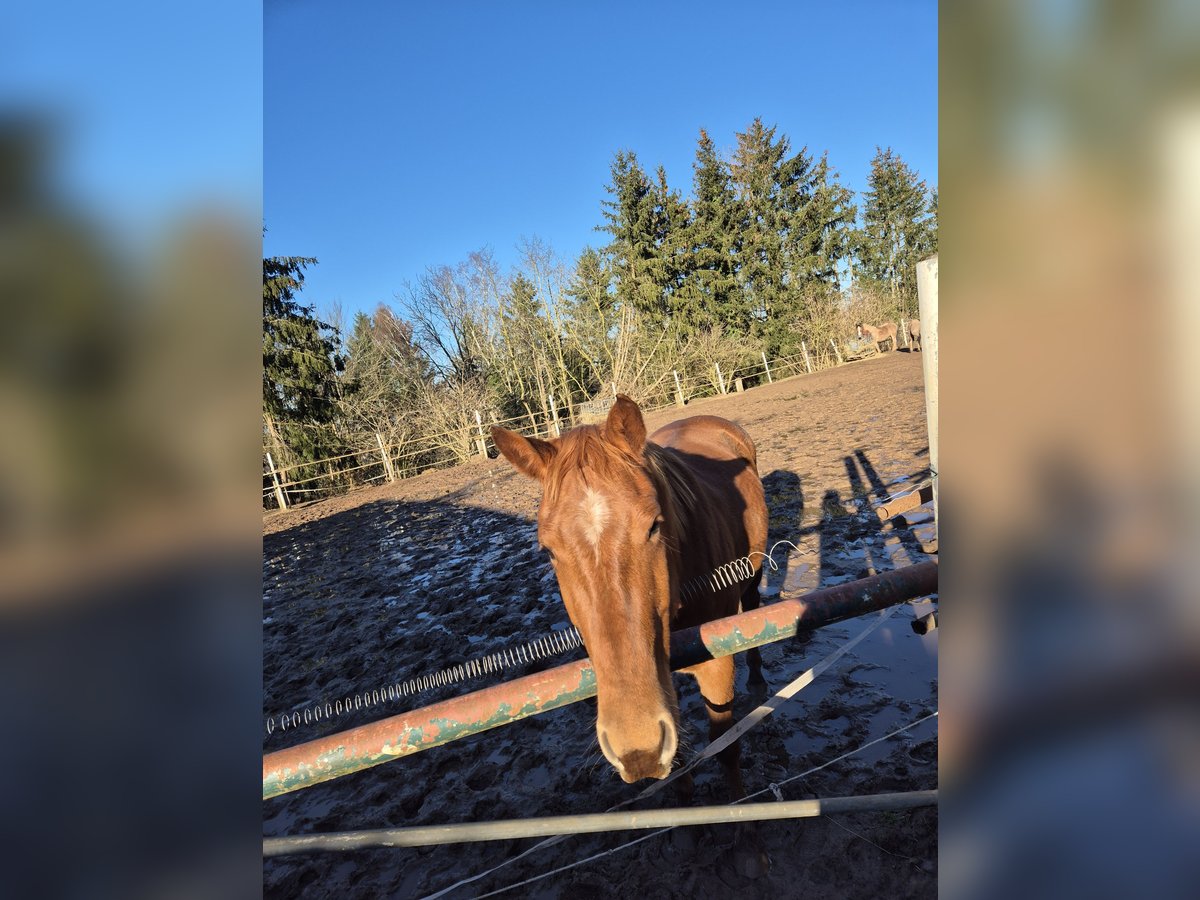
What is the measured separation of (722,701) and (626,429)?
1424 mm

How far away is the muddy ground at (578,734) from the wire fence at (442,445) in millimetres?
7224

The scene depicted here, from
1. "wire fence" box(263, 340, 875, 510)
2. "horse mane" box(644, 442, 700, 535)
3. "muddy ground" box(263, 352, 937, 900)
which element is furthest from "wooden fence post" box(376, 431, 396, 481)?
"horse mane" box(644, 442, 700, 535)

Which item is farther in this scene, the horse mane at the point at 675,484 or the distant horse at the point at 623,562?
the horse mane at the point at 675,484

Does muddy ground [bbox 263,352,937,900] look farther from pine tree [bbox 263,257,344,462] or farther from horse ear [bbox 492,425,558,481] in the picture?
pine tree [bbox 263,257,344,462]

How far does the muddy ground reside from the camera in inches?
101

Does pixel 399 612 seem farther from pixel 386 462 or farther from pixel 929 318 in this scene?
pixel 386 462

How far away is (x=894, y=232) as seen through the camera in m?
31.9

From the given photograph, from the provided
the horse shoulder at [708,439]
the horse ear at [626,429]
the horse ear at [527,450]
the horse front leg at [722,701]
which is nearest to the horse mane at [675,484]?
the horse ear at [626,429]

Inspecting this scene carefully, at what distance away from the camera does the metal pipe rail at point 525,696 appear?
4.47 ft

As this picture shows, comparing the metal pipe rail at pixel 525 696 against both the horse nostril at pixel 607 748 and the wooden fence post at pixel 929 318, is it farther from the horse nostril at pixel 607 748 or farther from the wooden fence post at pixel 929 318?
the wooden fence post at pixel 929 318

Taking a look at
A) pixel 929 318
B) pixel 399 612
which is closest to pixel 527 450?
pixel 929 318
